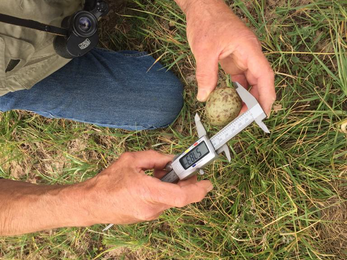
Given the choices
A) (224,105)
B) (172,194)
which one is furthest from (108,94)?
(172,194)

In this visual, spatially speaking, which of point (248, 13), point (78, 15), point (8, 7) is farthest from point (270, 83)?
point (8, 7)

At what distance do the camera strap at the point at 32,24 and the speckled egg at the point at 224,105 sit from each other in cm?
97

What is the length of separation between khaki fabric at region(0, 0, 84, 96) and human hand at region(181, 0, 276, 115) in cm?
84

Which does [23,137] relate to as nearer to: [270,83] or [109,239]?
[109,239]

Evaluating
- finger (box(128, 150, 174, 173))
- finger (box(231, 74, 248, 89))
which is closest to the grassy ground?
Answer: finger (box(231, 74, 248, 89))

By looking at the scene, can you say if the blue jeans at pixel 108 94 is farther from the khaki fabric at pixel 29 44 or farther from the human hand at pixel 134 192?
the human hand at pixel 134 192

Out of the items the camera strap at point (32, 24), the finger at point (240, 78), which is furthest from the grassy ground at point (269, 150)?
the camera strap at point (32, 24)

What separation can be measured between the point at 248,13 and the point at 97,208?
1.62 m

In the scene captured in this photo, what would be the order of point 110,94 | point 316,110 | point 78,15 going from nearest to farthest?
1. point 78,15
2. point 316,110
3. point 110,94

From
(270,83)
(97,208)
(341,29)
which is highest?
(270,83)

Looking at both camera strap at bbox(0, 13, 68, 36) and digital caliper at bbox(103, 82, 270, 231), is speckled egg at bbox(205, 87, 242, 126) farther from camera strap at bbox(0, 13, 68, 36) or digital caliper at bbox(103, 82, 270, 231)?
camera strap at bbox(0, 13, 68, 36)

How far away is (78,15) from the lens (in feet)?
6.67

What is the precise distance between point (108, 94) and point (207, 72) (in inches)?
39.8

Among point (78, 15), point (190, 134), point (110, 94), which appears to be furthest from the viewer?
point (190, 134)
